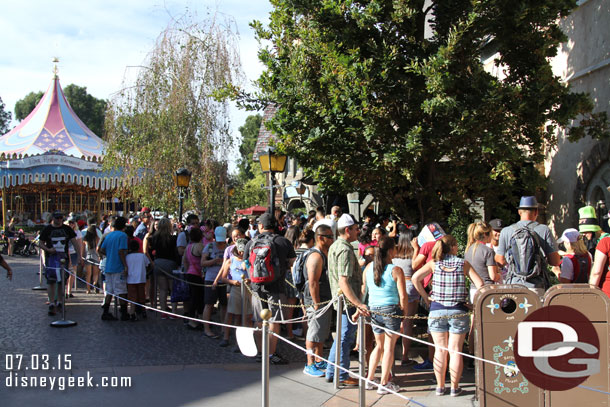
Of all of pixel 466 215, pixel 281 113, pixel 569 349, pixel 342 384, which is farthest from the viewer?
pixel 466 215

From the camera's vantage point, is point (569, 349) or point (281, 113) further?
point (281, 113)

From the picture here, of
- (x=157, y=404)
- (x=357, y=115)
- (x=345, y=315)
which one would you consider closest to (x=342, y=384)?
(x=345, y=315)

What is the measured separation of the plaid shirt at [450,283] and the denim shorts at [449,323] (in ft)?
0.30

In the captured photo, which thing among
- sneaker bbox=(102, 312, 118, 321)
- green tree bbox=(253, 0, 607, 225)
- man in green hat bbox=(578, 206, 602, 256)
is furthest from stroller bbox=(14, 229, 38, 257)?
man in green hat bbox=(578, 206, 602, 256)

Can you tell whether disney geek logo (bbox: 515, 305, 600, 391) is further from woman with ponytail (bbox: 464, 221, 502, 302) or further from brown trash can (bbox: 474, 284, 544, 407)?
woman with ponytail (bbox: 464, 221, 502, 302)

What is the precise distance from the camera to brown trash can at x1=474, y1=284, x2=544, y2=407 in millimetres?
5504

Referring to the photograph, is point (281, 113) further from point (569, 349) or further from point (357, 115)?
point (569, 349)

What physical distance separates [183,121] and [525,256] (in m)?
15.6

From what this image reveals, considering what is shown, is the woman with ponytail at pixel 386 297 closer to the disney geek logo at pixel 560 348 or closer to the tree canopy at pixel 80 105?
the disney geek logo at pixel 560 348

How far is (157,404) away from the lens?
20.3 feet

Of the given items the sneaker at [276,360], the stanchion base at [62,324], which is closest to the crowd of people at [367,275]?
the sneaker at [276,360]

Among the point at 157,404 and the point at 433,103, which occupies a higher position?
the point at 433,103

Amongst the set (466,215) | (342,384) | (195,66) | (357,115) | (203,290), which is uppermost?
(195,66)

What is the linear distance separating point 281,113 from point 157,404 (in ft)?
17.9
